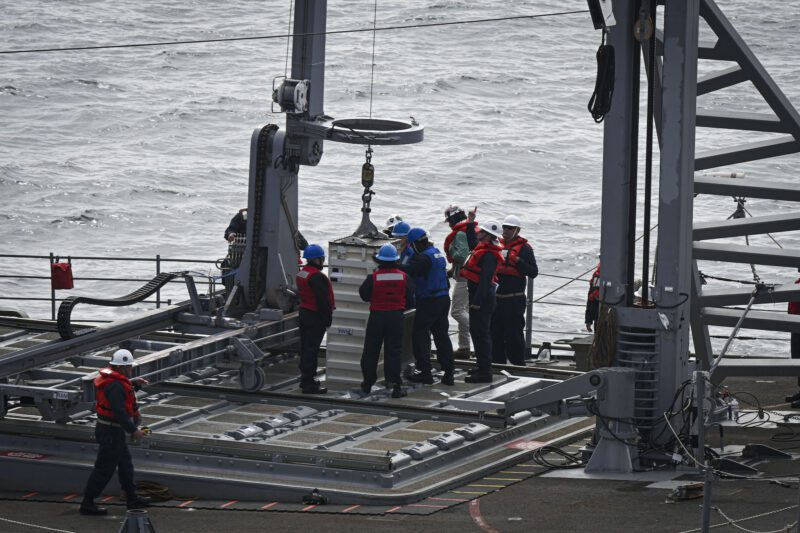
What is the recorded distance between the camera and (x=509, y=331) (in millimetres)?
18547

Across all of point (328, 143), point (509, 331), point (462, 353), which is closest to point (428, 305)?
point (509, 331)

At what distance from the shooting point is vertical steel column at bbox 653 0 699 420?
13.9m

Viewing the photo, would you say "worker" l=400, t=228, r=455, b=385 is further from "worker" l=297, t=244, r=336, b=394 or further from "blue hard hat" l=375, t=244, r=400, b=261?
"worker" l=297, t=244, r=336, b=394

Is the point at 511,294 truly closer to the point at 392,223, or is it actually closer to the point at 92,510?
the point at 392,223

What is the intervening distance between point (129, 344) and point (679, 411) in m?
6.64

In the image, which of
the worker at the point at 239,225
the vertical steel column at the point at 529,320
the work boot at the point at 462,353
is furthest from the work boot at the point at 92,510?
the vertical steel column at the point at 529,320

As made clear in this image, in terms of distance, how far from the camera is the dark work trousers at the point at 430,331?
1709 cm

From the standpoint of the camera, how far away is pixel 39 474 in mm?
15094

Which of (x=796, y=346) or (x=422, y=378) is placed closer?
(x=422, y=378)

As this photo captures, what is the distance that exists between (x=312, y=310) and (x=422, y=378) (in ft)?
5.35

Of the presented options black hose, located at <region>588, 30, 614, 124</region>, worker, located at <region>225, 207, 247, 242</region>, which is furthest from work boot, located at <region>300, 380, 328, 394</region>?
black hose, located at <region>588, 30, 614, 124</region>

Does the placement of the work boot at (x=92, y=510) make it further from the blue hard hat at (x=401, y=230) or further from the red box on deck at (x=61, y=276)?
the red box on deck at (x=61, y=276)

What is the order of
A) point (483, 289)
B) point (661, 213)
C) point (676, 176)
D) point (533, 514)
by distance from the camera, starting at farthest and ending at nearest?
point (483, 289), point (661, 213), point (676, 176), point (533, 514)

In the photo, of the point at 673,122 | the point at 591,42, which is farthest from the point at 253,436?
the point at 591,42
